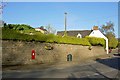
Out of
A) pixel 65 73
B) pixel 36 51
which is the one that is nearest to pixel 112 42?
pixel 36 51

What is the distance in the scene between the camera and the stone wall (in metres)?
25.1

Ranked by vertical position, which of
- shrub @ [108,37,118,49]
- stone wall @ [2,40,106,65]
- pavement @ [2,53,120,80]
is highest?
shrub @ [108,37,118,49]

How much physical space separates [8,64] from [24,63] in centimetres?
251

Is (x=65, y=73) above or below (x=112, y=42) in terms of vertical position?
below

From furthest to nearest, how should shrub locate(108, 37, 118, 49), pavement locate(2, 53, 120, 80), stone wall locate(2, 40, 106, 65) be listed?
shrub locate(108, 37, 118, 49)
stone wall locate(2, 40, 106, 65)
pavement locate(2, 53, 120, 80)

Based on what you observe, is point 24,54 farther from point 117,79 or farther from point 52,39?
point 117,79

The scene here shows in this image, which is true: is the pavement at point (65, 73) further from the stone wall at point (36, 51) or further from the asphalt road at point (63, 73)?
the stone wall at point (36, 51)

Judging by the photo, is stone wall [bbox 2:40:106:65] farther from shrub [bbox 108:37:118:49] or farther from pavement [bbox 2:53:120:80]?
shrub [bbox 108:37:118:49]

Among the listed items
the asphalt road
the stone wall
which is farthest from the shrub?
the asphalt road

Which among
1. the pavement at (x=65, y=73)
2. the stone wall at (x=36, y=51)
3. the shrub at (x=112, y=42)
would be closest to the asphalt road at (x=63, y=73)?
the pavement at (x=65, y=73)

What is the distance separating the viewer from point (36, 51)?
1145 inches

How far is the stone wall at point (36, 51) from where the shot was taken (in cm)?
2506

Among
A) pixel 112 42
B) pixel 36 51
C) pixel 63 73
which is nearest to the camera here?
pixel 63 73

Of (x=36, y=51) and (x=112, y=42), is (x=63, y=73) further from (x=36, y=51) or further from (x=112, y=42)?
(x=112, y=42)
